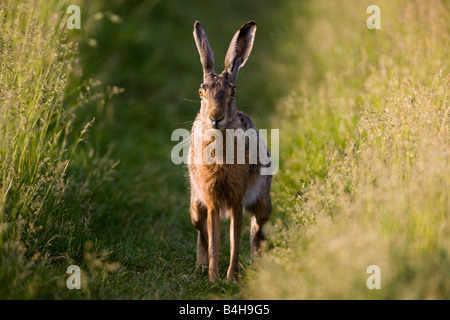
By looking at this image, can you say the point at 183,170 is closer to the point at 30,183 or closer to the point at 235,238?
the point at 235,238

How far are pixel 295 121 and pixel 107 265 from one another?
3.63 meters

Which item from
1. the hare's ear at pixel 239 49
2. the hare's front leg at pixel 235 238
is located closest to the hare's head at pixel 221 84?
the hare's ear at pixel 239 49

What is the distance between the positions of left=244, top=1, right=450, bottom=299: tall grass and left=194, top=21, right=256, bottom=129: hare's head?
0.90 meters

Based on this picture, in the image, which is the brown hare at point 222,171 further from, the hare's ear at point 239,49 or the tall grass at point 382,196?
the tall grass at point 382,196

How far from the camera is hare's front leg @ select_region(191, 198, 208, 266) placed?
517cm

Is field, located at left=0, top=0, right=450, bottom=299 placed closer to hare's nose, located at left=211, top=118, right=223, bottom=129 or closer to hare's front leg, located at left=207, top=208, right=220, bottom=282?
hare's front leg, located at left=207, top=208, right=220, bottom=282

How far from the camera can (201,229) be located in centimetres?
525

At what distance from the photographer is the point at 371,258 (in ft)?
11.1

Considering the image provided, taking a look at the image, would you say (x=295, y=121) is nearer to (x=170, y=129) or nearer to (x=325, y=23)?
(x=170, y=129)

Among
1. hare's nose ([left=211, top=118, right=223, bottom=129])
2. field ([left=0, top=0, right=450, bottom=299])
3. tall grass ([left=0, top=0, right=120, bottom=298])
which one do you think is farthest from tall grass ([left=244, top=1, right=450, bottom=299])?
tall grass ([left=0, top=0, right=120, bottom=298])

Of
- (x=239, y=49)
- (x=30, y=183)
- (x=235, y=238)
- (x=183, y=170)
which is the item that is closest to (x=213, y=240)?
(x=235, y=238)

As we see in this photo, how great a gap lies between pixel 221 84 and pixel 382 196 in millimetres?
1612

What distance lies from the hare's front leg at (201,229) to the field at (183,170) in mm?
121
